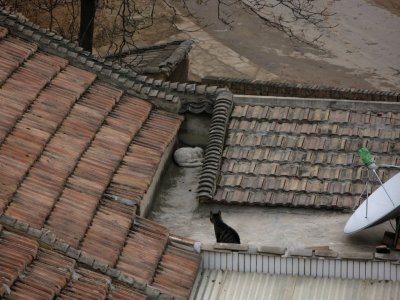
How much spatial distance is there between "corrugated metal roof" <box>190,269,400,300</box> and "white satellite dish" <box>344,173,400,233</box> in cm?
74

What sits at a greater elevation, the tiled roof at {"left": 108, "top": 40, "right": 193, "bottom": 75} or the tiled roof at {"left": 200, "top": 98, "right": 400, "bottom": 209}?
the tiled roof at {"left": 108, "top": 40, "right": 193, "bottom": 75}

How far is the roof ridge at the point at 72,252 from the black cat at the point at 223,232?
5.06 feet

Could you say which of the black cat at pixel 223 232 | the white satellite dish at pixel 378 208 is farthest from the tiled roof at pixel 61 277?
the white satellite dish at pixel 378 208

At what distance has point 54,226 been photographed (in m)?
10.0

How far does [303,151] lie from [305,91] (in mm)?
6258

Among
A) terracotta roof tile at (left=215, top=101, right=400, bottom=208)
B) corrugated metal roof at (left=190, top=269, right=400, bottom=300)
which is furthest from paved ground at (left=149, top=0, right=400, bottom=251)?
corrugated metal roof at (left=190, top=269, right=400, bottom=300)

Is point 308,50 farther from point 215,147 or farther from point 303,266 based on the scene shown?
point 303,266

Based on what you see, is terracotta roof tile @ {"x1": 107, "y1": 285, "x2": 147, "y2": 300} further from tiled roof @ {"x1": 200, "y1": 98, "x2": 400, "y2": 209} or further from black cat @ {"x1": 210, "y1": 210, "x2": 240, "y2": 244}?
tiled roof @ {"x1": 200, "y1": 98, "x2": 400, "y2": 209}

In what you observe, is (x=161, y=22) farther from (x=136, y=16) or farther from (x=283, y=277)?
(x=283, y=277)

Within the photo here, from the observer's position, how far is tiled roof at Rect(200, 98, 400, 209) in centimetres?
1209

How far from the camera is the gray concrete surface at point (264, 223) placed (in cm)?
1127

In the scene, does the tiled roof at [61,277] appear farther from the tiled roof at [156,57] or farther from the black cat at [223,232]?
the tiled roof at [156,57]

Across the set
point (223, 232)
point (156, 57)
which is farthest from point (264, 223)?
point (156, 57)

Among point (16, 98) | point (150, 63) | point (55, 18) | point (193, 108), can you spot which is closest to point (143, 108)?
point (193, 108)
